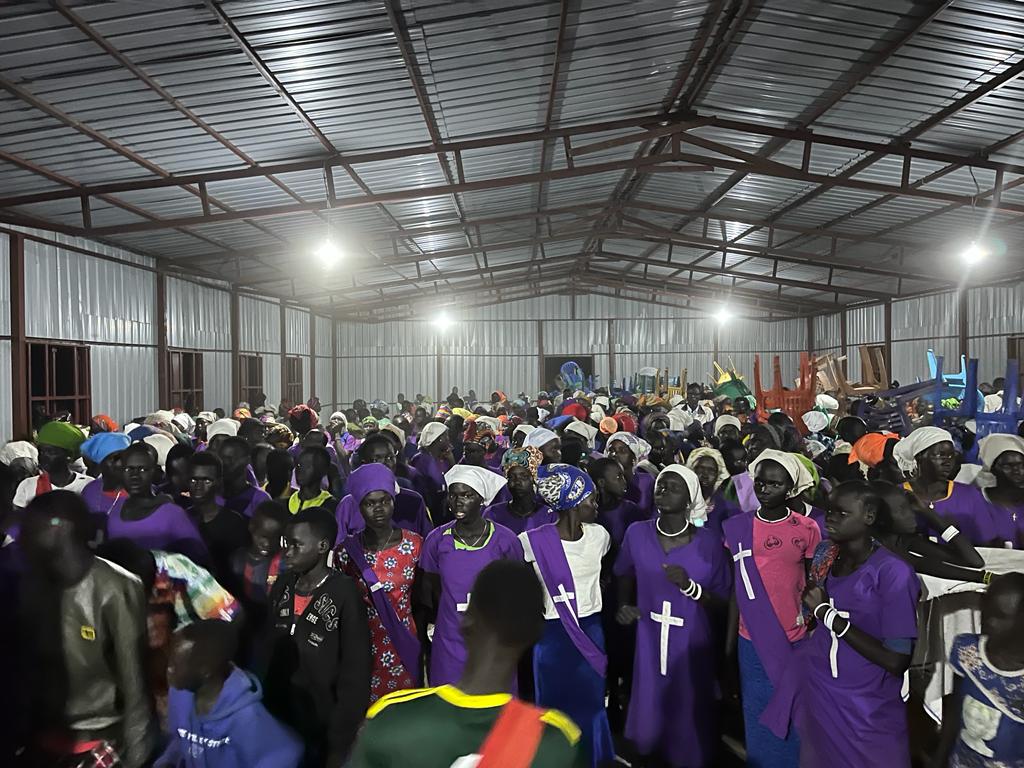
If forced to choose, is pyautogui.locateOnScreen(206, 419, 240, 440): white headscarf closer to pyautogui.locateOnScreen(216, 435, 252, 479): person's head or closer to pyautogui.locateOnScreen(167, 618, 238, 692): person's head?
pyautogui.locateOnScreen(216, 435, 252, 479): person's head

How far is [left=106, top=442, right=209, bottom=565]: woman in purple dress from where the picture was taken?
452cm

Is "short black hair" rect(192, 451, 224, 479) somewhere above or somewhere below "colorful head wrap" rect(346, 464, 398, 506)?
Answer: above

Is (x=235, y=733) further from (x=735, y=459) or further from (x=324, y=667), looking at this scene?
(x=735, y=459)

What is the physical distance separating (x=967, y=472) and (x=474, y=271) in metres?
18.9

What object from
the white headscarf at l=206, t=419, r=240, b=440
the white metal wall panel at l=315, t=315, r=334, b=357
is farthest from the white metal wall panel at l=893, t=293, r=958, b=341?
the white headscarf at l=206, t=419, r=240, b=440

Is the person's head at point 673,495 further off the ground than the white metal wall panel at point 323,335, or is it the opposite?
the white metal wall panel at point 323,335

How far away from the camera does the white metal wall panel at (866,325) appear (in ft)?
86.1

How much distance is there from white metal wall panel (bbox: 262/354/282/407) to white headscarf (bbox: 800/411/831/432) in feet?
53.5

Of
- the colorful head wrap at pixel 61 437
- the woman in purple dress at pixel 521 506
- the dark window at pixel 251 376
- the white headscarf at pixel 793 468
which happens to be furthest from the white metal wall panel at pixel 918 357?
the colorful head wrap at pixel 61 437

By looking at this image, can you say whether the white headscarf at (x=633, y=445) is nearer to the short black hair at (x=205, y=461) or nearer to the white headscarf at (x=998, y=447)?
the white headscarf at (x=998, y=447)

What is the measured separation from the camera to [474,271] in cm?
2361

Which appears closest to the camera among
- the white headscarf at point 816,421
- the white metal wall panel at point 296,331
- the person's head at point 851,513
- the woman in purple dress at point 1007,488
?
the person's head at point 851,513

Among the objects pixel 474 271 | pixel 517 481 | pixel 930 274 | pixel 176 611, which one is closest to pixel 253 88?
pixel 517 481

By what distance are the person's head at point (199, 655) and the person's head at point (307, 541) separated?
2.28ft
